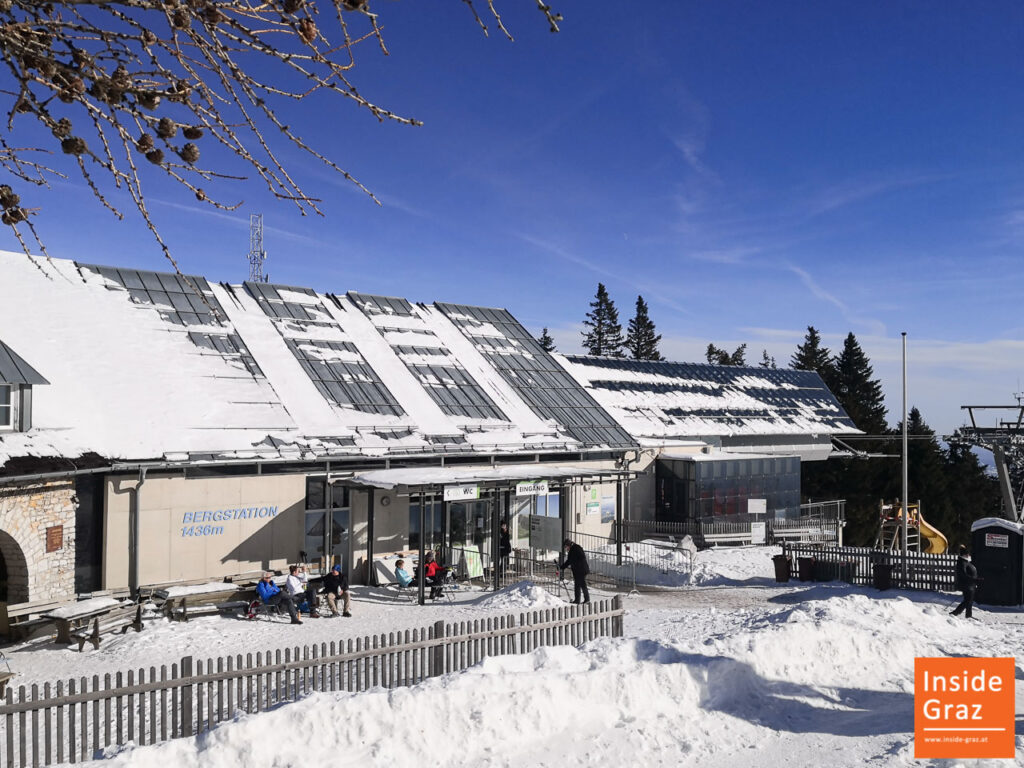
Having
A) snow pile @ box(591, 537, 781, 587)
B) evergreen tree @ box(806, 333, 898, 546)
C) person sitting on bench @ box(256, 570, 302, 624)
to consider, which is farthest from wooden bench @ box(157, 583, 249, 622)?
evergreen tree @ box(806, 333, 898, 546)

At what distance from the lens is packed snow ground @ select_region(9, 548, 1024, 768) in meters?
8.98

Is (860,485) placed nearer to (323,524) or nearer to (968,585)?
(968,585)

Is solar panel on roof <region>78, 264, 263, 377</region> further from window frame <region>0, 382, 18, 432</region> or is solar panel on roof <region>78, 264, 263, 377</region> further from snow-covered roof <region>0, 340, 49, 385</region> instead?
window frame <region>0, 382, 18, 432</region>

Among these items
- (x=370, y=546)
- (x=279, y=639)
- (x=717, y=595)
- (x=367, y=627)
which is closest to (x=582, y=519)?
(x=717, y=595)

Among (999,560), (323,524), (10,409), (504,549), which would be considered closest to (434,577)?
(323,524)

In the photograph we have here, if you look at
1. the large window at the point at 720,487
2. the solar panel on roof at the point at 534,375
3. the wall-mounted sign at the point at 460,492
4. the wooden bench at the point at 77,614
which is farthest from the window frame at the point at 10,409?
the large window at the point at 720,487

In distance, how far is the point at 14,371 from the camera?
55.1ft

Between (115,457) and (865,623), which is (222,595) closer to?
(115,457)

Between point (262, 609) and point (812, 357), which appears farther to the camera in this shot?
point (812, 357)

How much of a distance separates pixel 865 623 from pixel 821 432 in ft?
96.7

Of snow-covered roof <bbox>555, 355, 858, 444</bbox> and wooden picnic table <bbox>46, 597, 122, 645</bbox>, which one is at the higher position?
snow-covered roof <bbox>555, 355, 858, 444</bbox>

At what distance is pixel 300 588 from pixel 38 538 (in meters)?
5.50

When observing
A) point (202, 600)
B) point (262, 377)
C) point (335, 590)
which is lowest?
point (202, 600)

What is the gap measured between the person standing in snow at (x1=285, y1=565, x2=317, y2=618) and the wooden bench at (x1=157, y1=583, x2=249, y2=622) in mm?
1242
